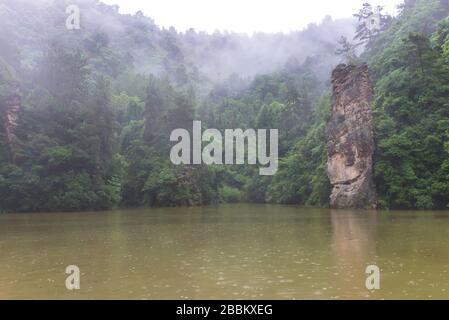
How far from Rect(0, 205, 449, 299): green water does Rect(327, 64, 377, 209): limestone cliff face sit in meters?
20.9

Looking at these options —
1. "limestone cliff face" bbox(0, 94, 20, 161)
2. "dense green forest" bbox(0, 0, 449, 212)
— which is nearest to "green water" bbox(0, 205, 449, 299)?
"dense green forest" bbox(0, 0, 449, 212)

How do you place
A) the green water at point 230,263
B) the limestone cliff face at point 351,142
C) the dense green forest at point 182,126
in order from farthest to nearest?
the limestone cliff face at point 351,142 < the dense green forest at point 182,126 < the green water at point 230,263

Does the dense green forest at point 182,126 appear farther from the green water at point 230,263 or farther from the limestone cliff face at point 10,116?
the green water at point 230,263

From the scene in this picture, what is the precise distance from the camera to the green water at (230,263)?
12398mm

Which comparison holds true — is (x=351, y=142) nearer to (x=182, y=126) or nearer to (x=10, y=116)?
(x=182, y=126)

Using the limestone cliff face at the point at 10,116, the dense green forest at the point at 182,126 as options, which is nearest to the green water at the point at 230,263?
the dense green forest at the point at 182,126

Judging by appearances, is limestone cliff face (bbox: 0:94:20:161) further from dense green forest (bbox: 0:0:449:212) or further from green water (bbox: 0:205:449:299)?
green water (bbox: 0:205:449:299)

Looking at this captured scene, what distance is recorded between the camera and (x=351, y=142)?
4884 centimetres

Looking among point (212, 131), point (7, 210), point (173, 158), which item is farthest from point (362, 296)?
point (212, 131)

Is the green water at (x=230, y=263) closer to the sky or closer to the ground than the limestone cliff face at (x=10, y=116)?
closer to the ground

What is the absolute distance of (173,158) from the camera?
67562mm

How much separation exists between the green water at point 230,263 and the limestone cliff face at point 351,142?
20.9 m

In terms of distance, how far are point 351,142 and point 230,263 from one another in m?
34.7

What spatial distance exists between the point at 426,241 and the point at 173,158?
161 ft
